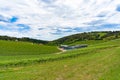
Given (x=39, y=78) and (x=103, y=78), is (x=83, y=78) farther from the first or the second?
(x=39, y=78)

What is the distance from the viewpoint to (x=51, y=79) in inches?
977

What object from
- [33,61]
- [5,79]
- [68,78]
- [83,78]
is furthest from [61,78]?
[33,61]

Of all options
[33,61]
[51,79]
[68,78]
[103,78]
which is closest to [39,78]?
[51,79]

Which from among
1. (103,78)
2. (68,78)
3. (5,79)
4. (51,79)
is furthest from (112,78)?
(5,79)

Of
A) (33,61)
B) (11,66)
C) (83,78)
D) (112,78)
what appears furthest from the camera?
(33,61)

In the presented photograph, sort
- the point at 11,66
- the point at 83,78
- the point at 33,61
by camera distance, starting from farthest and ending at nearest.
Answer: the point at 33,61 → the point at 11,66 → the point at 83,78

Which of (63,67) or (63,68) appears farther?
(63,67)

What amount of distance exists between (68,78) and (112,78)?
521 cm

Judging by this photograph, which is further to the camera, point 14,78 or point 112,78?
point 14,78

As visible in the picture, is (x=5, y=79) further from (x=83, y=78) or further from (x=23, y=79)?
(x=83, y=78)

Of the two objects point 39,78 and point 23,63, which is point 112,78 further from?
point 23,63

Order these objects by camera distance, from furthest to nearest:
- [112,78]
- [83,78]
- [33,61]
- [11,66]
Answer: [33,61]
[11,66]
[83,78]
[112,78]

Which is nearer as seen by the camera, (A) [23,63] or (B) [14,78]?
(B) [14,78]

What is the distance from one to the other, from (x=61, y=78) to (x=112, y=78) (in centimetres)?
605
